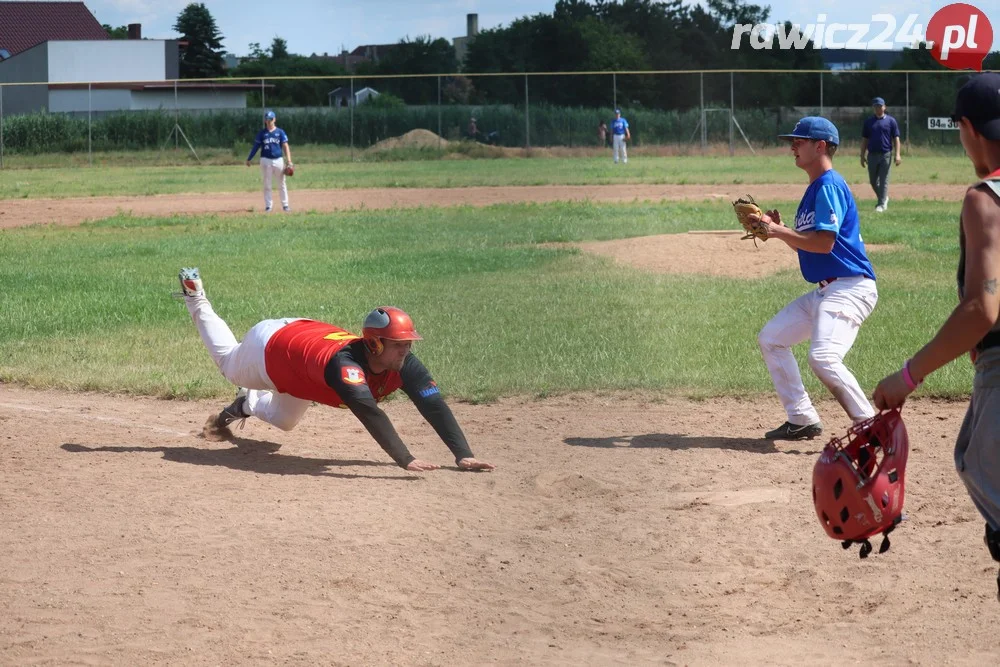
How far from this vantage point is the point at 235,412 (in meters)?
6.74

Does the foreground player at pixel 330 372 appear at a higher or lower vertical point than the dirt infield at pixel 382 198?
lower

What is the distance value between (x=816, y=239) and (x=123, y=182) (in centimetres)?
2573

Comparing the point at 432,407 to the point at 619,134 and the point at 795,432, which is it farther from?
the point at 619,134

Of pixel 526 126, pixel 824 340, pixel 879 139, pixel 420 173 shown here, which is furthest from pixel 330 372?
pixel 526 126

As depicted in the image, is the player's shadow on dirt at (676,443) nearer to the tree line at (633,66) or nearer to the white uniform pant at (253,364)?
the white uniform pant at (253,364)

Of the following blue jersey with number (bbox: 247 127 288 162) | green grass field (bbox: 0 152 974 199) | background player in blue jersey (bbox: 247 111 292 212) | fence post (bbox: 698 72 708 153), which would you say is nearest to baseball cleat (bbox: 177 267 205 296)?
background player in blue jersey (bbox: 247 111 292 212)

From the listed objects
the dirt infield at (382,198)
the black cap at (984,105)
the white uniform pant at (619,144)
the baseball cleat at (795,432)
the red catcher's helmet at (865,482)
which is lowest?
the baseball cleat at (795,432)

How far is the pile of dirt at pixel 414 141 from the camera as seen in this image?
1474 inches

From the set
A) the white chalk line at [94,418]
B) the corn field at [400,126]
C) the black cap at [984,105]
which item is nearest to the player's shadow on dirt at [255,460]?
the white chalk line at [94,418]

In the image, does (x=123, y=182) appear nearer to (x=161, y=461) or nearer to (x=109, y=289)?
(x=109, y=289)

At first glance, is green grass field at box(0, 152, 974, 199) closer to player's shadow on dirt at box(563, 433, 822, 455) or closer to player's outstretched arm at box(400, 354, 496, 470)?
player's shadow on dirt at box(563, 433, 822, 455)

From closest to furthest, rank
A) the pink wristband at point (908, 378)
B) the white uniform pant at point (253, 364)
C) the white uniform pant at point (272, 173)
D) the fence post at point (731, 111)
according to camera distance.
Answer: the pink wristband at point (908, 378) < the white uniform pant at point (253, 364) < the white uniform pant at point (272, 173) < the fence post at point (731, 111)

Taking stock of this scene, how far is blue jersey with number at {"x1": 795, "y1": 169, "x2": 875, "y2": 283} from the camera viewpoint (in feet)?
20.0

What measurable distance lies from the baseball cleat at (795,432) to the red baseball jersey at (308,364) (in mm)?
2307
